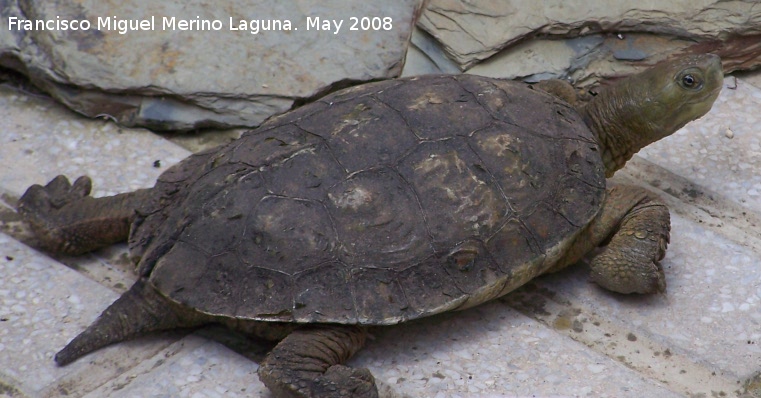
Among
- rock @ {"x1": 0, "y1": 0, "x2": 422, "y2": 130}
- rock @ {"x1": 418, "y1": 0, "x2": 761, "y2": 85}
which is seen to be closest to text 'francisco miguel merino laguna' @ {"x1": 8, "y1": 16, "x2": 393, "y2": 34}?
rock @ {"x1": 0, "y1": 0, "x2": 422, "y2": 130}

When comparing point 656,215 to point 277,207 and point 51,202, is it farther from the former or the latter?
point 51,202

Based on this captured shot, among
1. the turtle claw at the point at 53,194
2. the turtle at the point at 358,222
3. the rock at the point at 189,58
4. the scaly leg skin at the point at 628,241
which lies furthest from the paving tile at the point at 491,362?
the rock at the point at 189,58

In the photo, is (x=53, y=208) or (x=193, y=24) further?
(x=193, y=24)

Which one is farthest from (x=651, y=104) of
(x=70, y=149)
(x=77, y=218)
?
(x=70, y=149)

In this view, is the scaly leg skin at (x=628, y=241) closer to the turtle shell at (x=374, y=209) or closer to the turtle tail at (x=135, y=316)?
the turtle shell at (x=374, y=209)

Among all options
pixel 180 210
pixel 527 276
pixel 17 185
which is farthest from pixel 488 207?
pixel 17 185

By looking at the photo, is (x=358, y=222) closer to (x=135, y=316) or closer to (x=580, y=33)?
(x=135, y=316)

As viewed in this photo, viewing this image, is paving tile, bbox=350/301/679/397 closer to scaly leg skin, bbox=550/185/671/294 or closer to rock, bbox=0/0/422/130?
scaly leg skin, bbox=550/185/671/294
